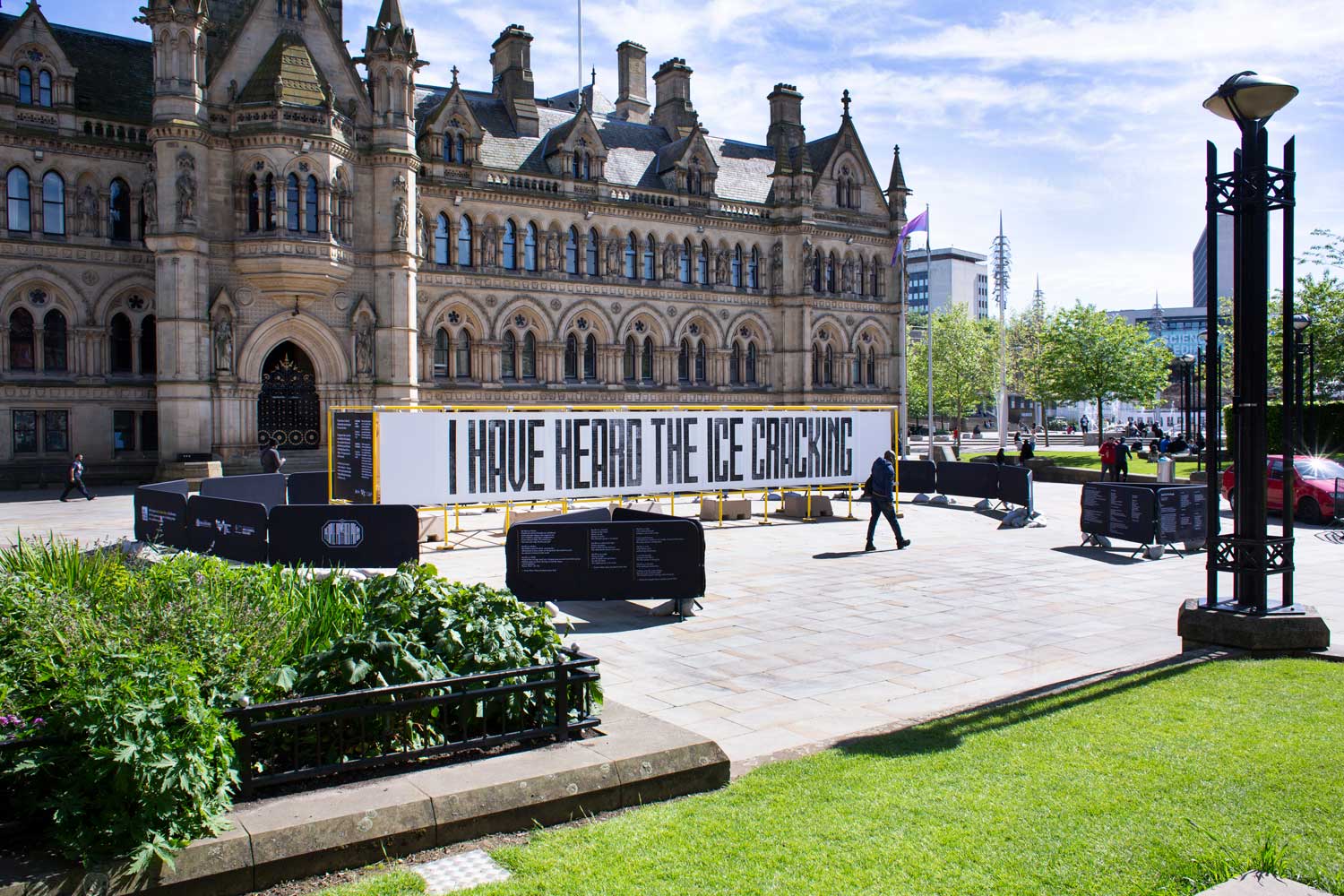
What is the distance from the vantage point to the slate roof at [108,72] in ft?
116

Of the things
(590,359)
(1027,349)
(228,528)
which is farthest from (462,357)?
(1027,349)

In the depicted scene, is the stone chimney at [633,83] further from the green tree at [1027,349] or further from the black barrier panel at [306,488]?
the black barrier panel at [306,488]

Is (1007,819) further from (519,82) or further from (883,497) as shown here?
(519,82)

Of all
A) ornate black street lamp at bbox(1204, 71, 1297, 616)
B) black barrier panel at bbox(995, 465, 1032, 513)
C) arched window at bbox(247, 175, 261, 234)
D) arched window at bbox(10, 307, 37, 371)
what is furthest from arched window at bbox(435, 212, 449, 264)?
ornate black street lamp at bbox(1204, 71, 1297, 616)

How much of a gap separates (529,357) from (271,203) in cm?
1250

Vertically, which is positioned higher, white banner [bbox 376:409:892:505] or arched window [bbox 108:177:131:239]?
arched window [bbox 108:177:131:239]

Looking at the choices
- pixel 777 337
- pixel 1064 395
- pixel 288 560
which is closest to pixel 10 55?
pixel 288 560

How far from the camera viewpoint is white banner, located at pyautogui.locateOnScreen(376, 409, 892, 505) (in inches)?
748

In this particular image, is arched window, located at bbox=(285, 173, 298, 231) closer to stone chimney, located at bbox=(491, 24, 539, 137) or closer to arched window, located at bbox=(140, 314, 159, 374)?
arched window, located at bbox=(140, 314, 159, 374)

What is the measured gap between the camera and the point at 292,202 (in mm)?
34562

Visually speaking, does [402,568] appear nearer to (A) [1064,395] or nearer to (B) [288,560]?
Answer: (B) [288,560]

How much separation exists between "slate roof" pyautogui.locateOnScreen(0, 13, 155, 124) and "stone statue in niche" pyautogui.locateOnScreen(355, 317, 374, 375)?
33.0 ft

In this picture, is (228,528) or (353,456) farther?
(353,456)

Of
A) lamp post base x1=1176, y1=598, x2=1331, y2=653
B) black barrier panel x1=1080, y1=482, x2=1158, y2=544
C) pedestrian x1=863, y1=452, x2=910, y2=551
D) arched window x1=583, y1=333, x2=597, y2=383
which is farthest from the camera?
arched window x1=583, y1=333, x2=597, y2=383
